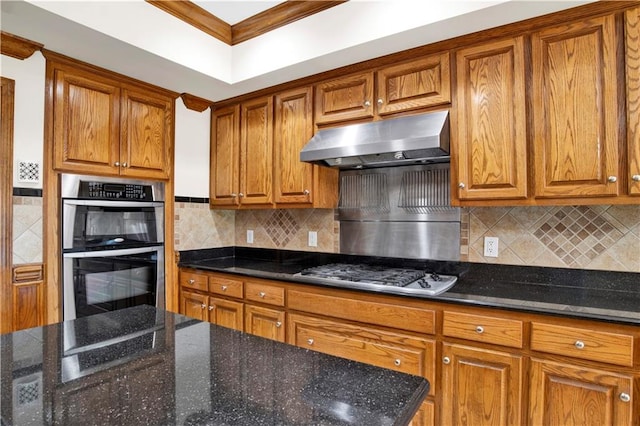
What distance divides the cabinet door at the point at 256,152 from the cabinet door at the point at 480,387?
1.69 meters

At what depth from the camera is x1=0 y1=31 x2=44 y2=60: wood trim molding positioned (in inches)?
77.1

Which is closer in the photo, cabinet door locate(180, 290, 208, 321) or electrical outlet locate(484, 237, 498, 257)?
electrical outlet locate(484, 237, 498, 257)

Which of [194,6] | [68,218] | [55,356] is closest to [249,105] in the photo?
[194,6]

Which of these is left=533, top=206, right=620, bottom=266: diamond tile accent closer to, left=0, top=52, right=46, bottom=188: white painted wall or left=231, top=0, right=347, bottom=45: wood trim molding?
left=231, top=0, right=347, bottom=45: wood trim molding

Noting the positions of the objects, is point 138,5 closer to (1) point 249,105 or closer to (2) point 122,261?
(1) point 249,105

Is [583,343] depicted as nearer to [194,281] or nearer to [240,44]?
[194,281]

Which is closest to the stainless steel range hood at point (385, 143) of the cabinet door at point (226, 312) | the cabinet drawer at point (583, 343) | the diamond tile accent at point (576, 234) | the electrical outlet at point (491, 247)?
the electrical outlet at point (491, 247)

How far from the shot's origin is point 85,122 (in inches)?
92.9

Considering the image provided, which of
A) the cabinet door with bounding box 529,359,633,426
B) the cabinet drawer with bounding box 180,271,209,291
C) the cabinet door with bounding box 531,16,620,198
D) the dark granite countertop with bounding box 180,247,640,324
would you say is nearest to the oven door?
the cabinet drawer with bounding box 180,271,209,291

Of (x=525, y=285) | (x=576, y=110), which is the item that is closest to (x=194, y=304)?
(x=525, y=285)

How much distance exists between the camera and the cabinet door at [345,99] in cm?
231

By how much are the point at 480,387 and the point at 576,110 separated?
4.59 ft

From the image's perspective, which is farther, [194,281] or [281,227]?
[281,227]

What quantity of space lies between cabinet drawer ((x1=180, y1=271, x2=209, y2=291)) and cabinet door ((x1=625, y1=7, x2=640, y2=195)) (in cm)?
263
